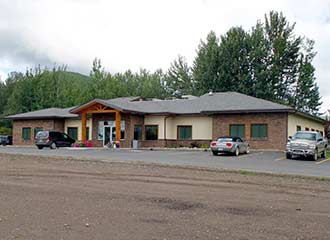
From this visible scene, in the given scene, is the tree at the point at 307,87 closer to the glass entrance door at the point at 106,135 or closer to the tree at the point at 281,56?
the tree at the point at 281,56

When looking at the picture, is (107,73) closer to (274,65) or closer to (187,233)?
(274,65)

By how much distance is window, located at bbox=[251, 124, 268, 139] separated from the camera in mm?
36781

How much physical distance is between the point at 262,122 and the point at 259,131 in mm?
782

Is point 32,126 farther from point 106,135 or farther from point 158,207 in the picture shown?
point 158,207

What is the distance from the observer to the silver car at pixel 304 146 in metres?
27.6

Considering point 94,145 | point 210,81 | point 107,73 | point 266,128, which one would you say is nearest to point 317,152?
point 266,128

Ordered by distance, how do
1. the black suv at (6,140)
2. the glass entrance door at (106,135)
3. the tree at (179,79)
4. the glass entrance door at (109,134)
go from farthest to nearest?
the tree at (179,79) < the black suv at (6,140) < the glass entrance door at (106,135) < the glass entrance door at (109,134)

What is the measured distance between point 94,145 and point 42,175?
27.7 m

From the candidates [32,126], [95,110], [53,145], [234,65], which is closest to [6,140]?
[32,126]

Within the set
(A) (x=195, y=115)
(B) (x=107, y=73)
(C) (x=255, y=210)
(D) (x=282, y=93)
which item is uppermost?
(B) (x=107, y=73)

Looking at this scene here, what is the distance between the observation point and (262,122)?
121 feet

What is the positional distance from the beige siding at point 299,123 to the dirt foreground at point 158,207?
21.3 meters

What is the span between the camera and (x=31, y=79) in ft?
240

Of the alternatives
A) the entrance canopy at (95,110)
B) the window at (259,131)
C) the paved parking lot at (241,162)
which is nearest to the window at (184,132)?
the entrance canopy at (95,110)
